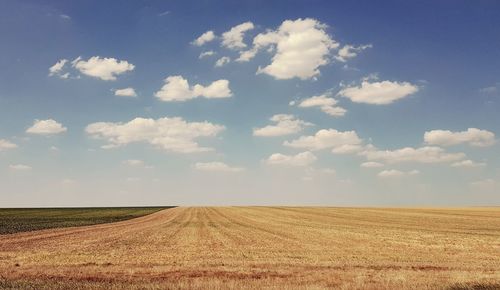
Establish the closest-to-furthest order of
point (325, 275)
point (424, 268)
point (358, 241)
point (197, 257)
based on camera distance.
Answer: point (325, 275)
point (424, 268)
point (197, 257)
point (358, 241)

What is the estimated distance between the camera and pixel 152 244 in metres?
33.4

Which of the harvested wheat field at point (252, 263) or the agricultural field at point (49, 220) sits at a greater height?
the agricultural field at point (49, 220)

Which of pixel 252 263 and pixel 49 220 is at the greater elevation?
pixel 49 220

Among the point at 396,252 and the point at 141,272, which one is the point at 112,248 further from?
the point at 396,252

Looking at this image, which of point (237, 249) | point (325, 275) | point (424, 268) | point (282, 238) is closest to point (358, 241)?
point (282, 238)

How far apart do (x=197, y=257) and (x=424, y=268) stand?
449 inches

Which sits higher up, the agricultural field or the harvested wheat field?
the agricultural field

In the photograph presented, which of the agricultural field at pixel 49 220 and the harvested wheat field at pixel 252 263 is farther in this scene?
the agricultural field at pixel 49 220

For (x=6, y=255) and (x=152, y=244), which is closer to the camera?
(x=6, y=255)

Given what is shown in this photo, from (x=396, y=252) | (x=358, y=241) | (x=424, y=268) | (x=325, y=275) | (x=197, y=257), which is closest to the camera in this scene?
(x=325, y=275)

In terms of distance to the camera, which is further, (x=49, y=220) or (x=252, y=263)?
(x=49, y=220)

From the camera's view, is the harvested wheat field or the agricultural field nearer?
the harvested wheat field

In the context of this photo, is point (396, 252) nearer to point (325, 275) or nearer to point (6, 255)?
point (325, 275)

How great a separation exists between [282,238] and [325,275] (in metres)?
18.4
